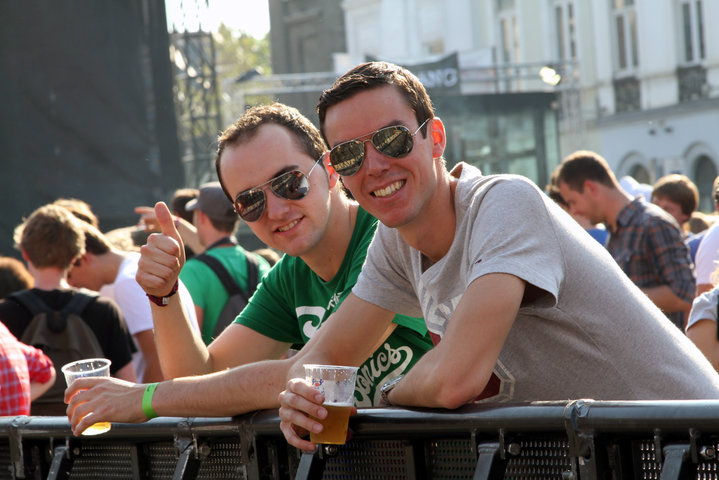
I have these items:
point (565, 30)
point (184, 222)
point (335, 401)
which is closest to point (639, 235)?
point (184, 222)

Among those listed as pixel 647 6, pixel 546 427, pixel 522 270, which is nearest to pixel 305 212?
pixel 522 270

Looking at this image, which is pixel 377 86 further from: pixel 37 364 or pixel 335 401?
pixel 37 364

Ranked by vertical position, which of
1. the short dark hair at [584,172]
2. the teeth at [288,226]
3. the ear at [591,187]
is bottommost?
the ear at [591,187]

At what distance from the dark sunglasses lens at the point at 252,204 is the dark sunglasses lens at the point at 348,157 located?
0.52m

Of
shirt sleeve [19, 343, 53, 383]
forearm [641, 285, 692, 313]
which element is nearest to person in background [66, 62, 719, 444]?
shirt sleeve [19, 343, 53, 383]

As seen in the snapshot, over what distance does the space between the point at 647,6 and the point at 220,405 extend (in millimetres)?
27409

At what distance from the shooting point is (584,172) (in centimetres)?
602

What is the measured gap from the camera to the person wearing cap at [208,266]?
5035 mm

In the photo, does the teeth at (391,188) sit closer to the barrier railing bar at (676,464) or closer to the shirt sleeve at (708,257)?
the barrier railing bar at (676,464)

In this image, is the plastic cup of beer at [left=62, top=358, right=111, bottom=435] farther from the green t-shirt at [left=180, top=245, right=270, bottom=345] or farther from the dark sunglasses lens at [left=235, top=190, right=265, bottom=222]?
the green t-shirt at [left=180, top=245, right=270, bottom=345]

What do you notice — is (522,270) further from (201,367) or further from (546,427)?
(201,367)

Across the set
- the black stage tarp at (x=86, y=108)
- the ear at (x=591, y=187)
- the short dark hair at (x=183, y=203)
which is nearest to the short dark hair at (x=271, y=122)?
the ear at (x=591, y=187)

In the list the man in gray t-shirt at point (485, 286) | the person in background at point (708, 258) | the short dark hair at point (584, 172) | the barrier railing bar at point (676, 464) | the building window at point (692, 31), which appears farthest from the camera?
the building window at point (692, 31)

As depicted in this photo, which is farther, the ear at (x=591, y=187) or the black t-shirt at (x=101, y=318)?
the ear at (x=591, y=187)
